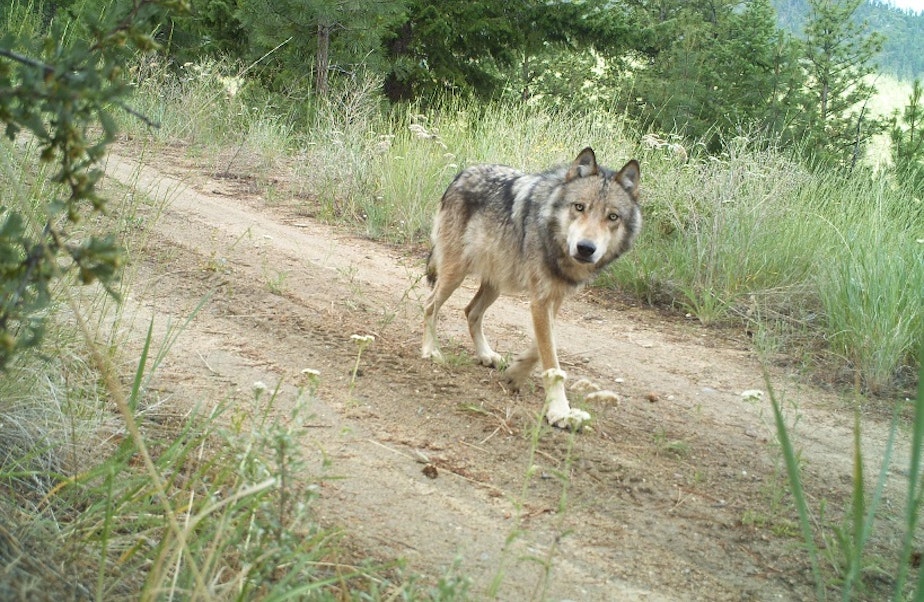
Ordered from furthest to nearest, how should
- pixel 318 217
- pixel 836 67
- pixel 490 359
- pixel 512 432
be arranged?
pixel 836 67
pixel 318 217
pixel 490 359
pixel 512 432

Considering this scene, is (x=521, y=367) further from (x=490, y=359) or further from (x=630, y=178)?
(x=630, y=178)

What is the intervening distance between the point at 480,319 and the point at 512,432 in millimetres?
1512

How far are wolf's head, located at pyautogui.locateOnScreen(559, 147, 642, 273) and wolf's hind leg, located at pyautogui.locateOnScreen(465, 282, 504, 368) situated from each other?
850 mm

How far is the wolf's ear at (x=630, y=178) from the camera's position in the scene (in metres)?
5.02

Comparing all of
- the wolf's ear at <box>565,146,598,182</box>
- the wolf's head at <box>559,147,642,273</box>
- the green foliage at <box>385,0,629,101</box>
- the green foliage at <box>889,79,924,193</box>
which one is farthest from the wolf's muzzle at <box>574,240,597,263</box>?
the green foliage at <box>385,0,629,101</box>

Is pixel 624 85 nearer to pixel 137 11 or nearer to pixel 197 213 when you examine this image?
pixel 197 213

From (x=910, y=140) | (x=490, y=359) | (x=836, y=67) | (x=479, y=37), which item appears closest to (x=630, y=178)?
(x=490, y=359)

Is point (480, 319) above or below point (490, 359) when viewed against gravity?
above

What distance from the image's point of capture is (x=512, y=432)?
425 centimetres

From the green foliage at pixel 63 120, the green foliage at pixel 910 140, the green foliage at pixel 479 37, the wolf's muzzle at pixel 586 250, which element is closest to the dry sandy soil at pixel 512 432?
the wolf's muzzle at pixel 586 250

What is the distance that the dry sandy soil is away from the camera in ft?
10.4

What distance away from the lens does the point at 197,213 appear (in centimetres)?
819

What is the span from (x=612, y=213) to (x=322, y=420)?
2126mm

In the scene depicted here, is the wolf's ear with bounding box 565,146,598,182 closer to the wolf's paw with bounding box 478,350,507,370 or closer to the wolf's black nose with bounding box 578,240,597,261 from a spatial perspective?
the wolf's black nose with bounding box 578,240,597,261
